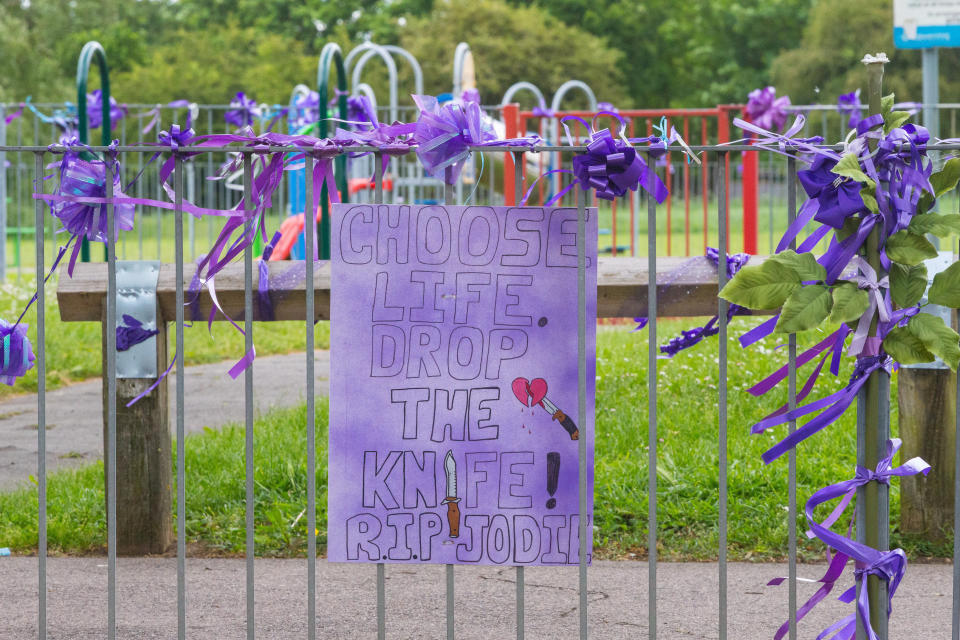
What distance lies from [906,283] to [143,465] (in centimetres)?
282

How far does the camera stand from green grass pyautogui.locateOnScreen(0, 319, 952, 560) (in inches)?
179

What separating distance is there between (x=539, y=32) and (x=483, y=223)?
3638 centimetres

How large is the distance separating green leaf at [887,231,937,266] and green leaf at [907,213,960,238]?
A: 0.07 feet

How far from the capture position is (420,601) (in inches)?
158

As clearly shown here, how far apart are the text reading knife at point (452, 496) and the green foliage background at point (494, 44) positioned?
28.2 metres

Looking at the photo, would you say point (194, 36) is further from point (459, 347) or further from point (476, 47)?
point (459, 347)

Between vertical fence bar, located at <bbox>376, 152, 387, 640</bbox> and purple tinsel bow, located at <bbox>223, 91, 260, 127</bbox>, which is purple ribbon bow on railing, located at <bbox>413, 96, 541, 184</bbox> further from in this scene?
purple tinsel bow, located at <bbox>223, 91, 260, 127</bbox>

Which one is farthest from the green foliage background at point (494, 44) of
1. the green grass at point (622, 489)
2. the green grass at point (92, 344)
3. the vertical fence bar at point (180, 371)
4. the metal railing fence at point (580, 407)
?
the vertical fence bar at point (180, 371)

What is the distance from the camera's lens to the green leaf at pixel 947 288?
8.62ft


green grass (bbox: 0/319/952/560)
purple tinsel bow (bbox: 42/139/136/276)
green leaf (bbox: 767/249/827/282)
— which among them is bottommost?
green grass (bbox: 0/319/952/560)

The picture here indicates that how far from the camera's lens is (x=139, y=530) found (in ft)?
14.6

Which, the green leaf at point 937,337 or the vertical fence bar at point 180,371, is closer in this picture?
the green leaf at point 937,337

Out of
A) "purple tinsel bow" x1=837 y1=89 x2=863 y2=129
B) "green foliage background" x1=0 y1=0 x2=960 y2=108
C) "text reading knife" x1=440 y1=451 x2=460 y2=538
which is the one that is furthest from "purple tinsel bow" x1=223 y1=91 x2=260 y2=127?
"green foliage background" x1=0 y1=0 x2=960 y2=108

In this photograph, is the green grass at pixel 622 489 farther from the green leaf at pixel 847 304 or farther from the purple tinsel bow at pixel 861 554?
the green leaf at pixel 847 304
